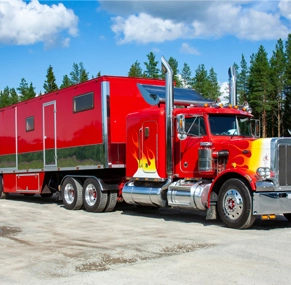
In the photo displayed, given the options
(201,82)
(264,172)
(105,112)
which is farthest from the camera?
(201,82)

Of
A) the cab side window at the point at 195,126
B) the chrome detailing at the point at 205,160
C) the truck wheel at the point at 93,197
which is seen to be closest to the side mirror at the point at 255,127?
the cab side window at the point at 195,126

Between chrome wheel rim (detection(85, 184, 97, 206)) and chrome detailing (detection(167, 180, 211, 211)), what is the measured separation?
322cm

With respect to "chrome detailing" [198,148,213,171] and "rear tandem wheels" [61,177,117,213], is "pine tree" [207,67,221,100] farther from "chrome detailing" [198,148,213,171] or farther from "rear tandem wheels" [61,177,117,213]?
"chrome detailing" [198,148,213,171]

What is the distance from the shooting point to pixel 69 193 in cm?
1527

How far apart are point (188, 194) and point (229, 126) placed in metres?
1.93

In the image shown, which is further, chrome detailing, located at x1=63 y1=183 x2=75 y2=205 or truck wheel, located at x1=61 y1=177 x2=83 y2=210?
chrome detailing, located at x1=63 y1=183 x2=75 y2=205

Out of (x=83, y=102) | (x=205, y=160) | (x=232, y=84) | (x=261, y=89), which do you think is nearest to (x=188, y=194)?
(x=205, y=160)

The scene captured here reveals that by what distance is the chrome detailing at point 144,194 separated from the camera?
1222cm

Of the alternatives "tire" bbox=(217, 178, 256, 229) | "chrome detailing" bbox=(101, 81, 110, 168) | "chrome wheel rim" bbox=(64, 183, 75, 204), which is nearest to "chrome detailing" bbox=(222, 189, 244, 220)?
"tire" bbox=(217, 178, 256, 229)

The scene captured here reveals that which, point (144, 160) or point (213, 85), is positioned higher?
point (213, 85)

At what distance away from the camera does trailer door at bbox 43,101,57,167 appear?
15.8m

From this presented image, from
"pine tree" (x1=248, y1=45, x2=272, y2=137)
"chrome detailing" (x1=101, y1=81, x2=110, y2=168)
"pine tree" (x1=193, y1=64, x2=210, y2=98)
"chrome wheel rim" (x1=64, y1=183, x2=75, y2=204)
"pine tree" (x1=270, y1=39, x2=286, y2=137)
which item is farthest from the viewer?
"pine tree" (x1=193, y1=64, x2=210, y2=98)

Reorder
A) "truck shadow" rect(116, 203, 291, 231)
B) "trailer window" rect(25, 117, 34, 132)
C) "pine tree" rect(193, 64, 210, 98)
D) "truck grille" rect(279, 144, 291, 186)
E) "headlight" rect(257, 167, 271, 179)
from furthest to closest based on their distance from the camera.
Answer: "pine tree" rect(193, 64, 210, 98) → "trailer window" rect(25, 117, 34, 132) → "truck shadow" rect(116, 203, 291, 231) → "truck grille" rect(279, 144, 291, 186) → "headlight" rect(257, 167, 271, 179)

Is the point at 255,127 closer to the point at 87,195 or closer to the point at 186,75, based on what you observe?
the point at 87,195
